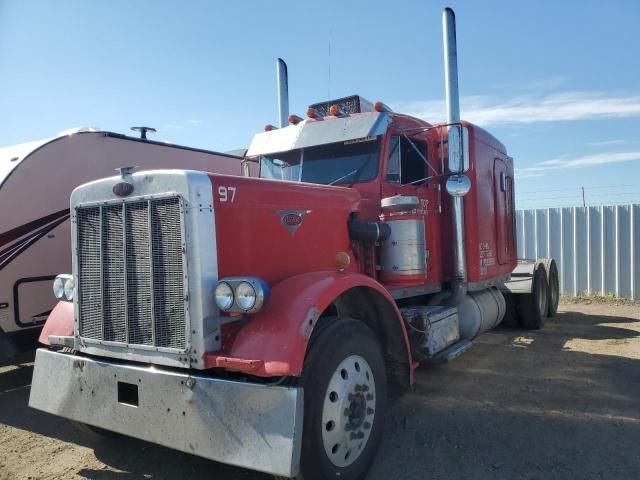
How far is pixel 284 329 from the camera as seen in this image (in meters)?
2.94

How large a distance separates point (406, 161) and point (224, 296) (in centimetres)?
288

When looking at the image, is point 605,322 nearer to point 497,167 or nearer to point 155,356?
point 497,167

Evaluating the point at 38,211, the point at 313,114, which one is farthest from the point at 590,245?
the point at 38,211

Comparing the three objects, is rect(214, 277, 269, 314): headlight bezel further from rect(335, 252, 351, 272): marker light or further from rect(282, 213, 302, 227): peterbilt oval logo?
rect(335, 252, 351, 272): marker light

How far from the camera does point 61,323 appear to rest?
3.94 meters

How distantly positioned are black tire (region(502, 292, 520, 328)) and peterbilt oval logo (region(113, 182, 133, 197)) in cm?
696

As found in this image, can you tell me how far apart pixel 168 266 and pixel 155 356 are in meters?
0.59

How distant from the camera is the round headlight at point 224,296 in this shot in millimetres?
2986

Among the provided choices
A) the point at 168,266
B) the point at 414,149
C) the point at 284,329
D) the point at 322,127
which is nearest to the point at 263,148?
the point at 322,127

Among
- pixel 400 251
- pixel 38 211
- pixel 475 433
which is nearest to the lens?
pixel 475 433

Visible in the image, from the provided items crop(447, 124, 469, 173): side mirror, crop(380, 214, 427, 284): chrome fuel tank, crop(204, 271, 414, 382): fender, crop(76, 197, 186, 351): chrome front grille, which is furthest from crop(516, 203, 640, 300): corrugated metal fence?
crop(76, 197, 186, 351): chrome front grille

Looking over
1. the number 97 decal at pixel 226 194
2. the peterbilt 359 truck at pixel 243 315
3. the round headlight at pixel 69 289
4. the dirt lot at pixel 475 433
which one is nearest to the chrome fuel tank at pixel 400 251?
the peterbilt 359 truck at pixel 243 315

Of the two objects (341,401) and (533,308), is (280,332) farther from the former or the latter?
(533,308)

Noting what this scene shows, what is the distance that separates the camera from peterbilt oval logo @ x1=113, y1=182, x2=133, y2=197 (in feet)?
11.0
